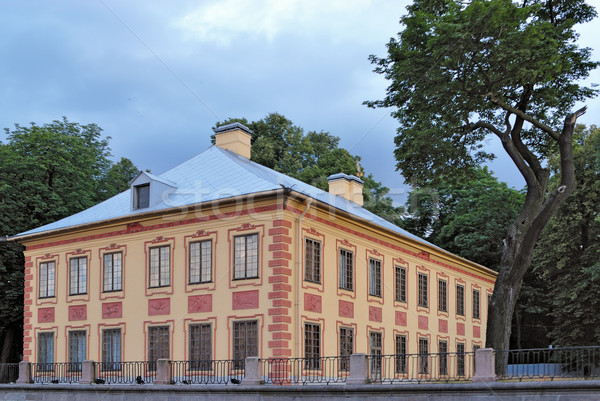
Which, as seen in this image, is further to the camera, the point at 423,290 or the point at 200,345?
the point at 423,290

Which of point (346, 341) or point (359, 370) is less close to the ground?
point (346, 341)

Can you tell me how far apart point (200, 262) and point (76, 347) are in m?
6.23

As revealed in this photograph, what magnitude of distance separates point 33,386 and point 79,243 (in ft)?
19.0

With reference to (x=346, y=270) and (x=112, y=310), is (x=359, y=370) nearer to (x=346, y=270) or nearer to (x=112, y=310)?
(x=346, y=270)

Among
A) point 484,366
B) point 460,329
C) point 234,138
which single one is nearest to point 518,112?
point 484,366

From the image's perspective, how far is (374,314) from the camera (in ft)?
88.3

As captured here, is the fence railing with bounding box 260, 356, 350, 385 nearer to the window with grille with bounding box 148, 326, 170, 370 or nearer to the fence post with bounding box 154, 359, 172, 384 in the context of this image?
the fence post with bounding box 154, 359, 172, 384

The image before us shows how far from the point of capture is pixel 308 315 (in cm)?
2297

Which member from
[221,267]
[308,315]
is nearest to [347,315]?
[308,315]

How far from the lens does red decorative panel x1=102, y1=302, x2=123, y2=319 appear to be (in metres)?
Answer: 25.5

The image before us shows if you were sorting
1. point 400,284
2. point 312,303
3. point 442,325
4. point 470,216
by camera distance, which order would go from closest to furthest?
point 312,303 < point 400,284 < point 442,325 < point 470,216

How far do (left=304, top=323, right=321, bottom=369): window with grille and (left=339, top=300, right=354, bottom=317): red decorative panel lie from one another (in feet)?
5.46

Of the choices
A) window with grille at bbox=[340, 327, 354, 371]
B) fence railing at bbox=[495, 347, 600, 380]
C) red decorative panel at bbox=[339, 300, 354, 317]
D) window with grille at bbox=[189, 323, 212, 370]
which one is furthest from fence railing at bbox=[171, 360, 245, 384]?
fence railing at bbox=[495, 347, 600, 380]

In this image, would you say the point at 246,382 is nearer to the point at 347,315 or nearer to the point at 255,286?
the point at 255,286
